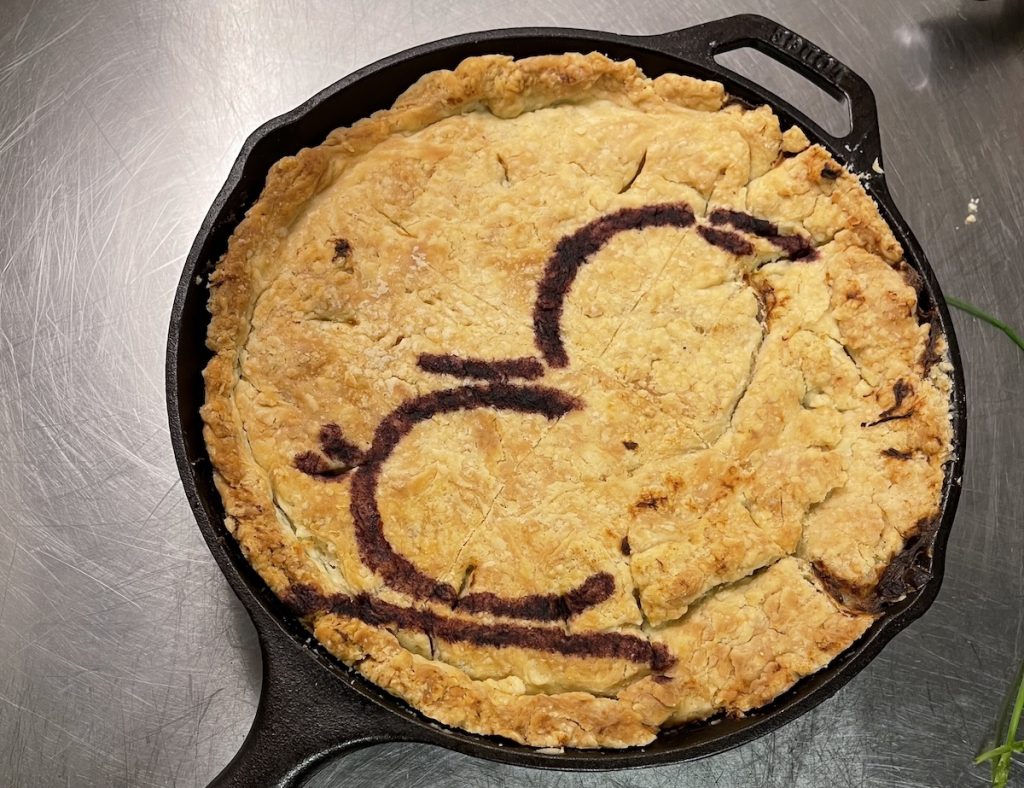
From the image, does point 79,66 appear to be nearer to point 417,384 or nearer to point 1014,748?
point 417,384

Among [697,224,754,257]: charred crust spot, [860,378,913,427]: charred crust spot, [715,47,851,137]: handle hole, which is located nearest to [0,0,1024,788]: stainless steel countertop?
[715,47,851,137]: handle hole

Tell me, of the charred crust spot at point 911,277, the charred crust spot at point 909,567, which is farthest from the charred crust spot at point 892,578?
the charred crust spot at point 911,277

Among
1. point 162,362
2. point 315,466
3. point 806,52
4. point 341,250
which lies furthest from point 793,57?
point 162,362

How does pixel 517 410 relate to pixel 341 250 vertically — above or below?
below

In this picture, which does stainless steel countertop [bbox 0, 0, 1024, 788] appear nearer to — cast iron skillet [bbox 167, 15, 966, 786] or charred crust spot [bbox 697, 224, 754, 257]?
cast iron skillet [bbox 167, 15, 966, 786]

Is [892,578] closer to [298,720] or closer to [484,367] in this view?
[484,367]

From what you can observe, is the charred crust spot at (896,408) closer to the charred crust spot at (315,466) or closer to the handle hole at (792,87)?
the handle hole at (792,87)

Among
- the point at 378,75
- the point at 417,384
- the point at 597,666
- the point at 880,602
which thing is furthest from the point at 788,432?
the point at 378,75
